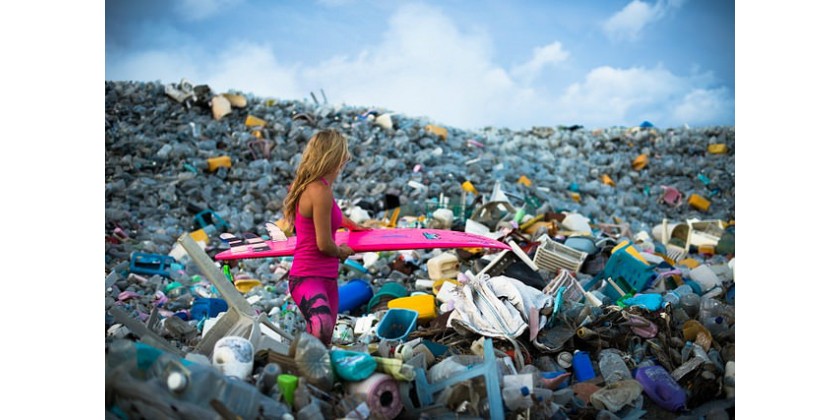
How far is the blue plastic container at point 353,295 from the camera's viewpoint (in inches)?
190

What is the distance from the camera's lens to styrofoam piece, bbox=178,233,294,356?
8.55ft

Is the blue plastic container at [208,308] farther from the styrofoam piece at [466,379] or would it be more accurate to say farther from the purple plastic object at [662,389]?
the purple plastic object at [662,389]

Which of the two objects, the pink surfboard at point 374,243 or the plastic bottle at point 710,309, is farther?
the plastic bottle at point 710,309

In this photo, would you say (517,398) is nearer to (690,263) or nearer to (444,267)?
(444,267)

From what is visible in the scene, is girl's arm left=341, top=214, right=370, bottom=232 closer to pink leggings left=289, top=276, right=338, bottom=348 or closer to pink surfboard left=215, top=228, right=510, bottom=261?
pink surfboard left=215, top=228, right=510, bottom=261

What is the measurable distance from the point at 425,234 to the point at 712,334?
1.69 m

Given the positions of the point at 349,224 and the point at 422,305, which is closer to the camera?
the point at 349,224

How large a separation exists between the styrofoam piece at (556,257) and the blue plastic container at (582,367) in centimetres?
166

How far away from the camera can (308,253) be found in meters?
2.74

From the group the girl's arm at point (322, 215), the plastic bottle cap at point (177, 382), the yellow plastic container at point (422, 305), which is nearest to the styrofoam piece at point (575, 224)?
the yellow plastic container at point (422, 305)

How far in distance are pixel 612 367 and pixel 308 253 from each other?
1.63 metres

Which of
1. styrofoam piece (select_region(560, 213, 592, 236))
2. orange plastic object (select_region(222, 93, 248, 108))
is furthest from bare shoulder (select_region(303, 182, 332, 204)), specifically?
orange plastic object (select_region(222, 93, 248, 108))

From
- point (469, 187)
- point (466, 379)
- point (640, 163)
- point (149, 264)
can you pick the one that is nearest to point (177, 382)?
point (466, 379)
